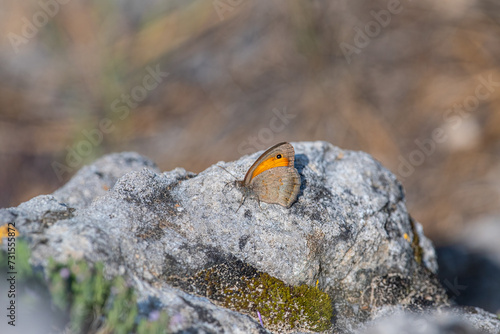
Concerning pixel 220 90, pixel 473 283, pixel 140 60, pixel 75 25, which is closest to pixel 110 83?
pixel 140 60

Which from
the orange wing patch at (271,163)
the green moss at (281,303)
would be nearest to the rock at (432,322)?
the green moss at (281,303)

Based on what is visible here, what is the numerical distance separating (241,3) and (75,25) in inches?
150

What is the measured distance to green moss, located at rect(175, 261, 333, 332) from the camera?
3088mm

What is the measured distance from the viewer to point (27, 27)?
1022cm

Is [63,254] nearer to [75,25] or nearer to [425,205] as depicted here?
[425,205]

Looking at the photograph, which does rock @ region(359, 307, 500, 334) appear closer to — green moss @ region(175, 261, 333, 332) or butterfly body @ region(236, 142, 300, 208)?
green moss @ region(175, 261, 333, 332)

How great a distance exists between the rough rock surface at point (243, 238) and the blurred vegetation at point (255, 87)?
453 cm

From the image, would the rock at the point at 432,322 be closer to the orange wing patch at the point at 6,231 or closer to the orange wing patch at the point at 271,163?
the orange wing patch at the point at 271,163

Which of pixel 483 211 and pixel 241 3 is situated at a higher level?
pixel 241 3

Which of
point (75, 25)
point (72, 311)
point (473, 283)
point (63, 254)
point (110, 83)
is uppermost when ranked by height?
point (75, 25)

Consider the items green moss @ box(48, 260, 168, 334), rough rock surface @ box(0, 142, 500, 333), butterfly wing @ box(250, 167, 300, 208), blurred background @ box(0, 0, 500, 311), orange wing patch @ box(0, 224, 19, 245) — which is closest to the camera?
green moss @ box(48, 260, 168, 334)

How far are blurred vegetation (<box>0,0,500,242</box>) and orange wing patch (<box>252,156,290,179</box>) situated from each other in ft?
17.4

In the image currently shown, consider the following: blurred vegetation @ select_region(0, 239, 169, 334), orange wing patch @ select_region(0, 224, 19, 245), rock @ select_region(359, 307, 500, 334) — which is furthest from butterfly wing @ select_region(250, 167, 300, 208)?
orange wing patch @ select_region(0, 224, 19, 245)

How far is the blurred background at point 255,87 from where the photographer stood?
8.62m
